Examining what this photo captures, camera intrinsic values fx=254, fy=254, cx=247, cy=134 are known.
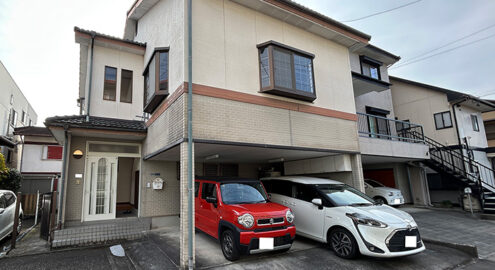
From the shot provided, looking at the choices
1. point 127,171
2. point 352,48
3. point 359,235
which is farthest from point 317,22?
point 127,171

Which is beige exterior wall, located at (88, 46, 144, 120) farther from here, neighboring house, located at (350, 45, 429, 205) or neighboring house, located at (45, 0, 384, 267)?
neighboring house, located at (350, 45, 429, 205)

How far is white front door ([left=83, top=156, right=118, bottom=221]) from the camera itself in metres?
8.09

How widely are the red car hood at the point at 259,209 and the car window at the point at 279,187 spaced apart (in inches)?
54.2

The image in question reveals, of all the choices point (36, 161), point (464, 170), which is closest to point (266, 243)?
point (464, 170)

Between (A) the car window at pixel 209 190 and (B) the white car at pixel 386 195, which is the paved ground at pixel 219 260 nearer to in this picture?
(A) the car window at pixel 209 190

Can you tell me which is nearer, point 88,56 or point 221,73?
point 221,73

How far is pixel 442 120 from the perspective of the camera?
577 inches

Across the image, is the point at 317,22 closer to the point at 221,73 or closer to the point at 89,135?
the point at 221,73

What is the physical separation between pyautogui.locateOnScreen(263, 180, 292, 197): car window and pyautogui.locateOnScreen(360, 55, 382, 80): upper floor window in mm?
8597

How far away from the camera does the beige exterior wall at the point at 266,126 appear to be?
5.83 meters

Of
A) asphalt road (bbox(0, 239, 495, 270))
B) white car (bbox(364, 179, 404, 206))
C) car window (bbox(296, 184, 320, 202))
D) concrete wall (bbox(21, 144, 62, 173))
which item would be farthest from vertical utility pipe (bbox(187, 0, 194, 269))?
concrete wall (bbox(21, 144, 62, 173))

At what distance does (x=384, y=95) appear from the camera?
1489 centimetres

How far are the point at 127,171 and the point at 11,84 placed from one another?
16524mm

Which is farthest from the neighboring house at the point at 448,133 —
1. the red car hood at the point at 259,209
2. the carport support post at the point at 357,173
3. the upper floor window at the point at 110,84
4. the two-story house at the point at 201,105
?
the upper floor window at the point at 110,84
